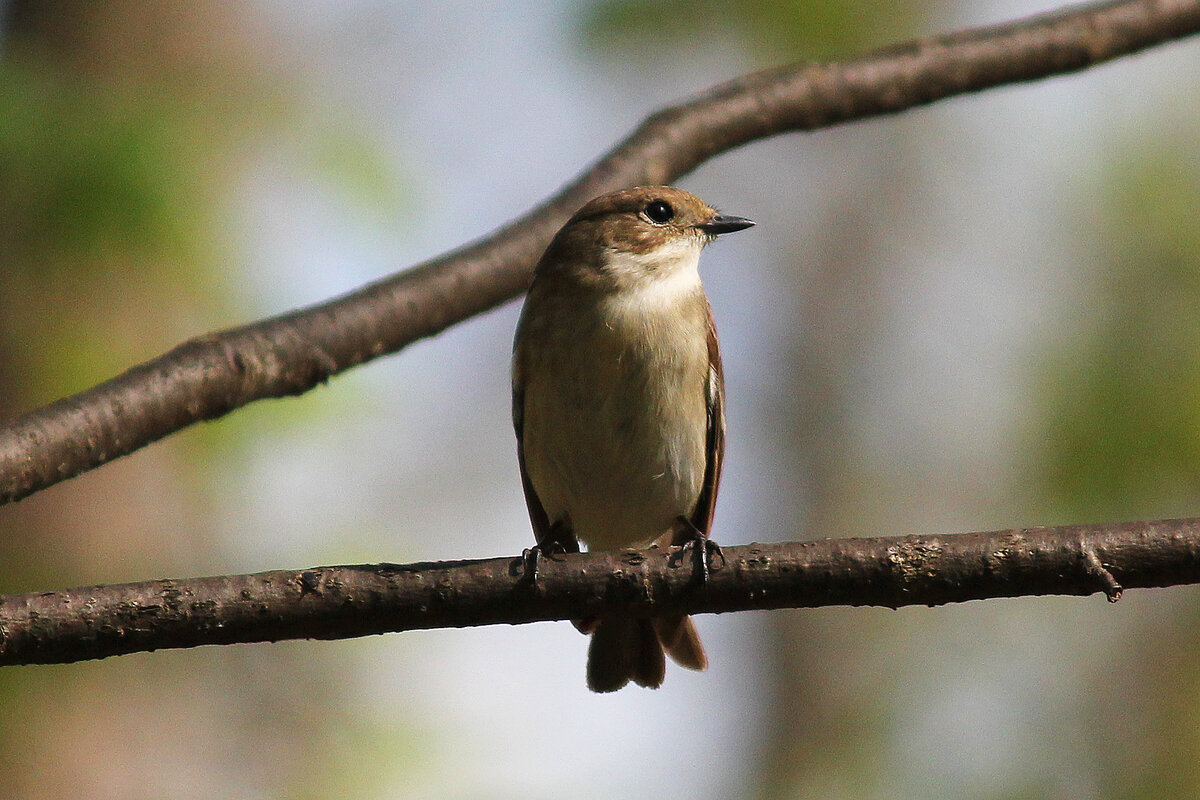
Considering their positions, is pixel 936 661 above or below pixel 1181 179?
below

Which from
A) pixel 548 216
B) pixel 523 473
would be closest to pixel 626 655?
pixel 523 473

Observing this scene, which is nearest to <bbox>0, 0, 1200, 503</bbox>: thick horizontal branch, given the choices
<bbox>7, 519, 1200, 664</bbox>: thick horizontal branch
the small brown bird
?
the small brown bird

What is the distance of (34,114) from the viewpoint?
4.75 metres

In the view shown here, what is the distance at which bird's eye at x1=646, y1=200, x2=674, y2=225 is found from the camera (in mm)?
5238

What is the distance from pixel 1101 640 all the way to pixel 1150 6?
7.03 meters

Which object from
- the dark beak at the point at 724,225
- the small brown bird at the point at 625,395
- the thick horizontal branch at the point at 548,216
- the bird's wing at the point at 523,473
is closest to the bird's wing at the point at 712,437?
the small brown bird at the point at 625,395

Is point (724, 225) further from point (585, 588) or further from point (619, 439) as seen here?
point (585, 588)

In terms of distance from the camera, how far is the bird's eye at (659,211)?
17.2ft

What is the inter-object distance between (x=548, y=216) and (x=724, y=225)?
147cm

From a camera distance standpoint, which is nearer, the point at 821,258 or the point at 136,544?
the point at 136,544

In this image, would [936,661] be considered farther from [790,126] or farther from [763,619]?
[790,126]

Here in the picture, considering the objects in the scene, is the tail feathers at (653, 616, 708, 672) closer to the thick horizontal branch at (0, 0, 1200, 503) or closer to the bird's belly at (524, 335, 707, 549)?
the bird's belly at (524, 335, 707, 549)

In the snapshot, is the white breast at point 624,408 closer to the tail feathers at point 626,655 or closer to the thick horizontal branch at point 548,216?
the tail feathers at point 626,655

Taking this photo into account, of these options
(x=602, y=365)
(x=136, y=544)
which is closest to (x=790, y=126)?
(x=602, y=365)
